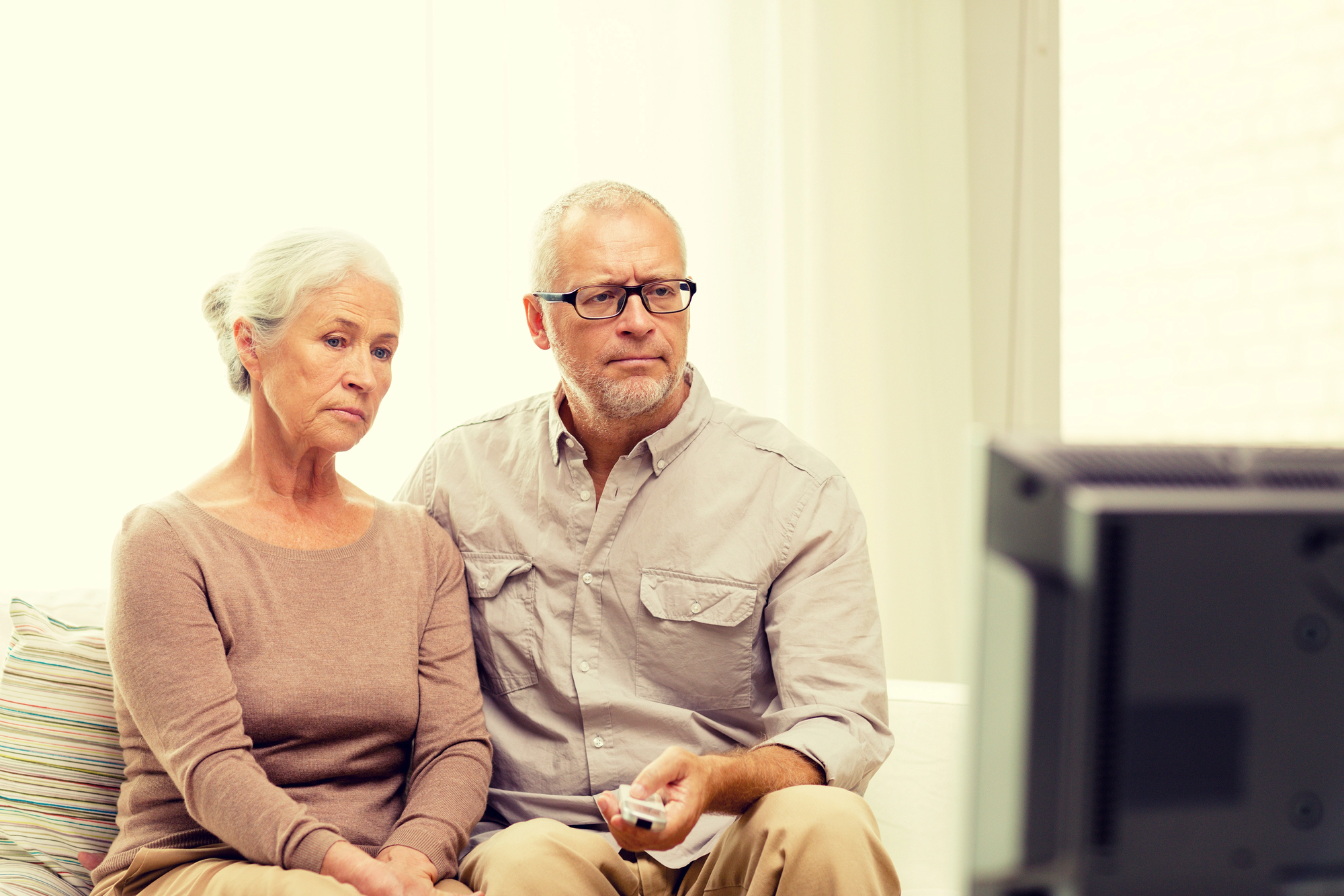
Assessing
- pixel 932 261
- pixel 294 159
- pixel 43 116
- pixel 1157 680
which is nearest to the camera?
pixel 1157 680

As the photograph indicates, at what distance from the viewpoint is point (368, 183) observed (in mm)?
2258

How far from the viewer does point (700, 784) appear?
3.96 ft

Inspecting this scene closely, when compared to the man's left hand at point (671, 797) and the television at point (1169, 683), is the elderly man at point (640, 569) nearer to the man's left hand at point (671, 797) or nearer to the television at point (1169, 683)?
the man's left hand at point (671, 797)

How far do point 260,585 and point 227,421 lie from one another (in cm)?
Answer: 86

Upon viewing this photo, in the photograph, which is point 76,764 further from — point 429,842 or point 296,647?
point 429,842

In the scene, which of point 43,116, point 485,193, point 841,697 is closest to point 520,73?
point 485,193

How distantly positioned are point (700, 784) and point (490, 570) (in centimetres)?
56

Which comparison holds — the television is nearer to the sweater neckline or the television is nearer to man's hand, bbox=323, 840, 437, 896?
man's hand, bbox=323, 840, 437, 896

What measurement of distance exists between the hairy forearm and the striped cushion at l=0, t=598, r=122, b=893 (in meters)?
0.87

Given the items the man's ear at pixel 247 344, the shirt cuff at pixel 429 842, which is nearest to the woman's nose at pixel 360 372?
the man's ear at pixel 247 344

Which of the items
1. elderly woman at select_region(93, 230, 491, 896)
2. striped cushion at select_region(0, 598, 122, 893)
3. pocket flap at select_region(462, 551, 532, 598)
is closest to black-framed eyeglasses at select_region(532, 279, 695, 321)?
elderly woman at select_region(93, 230, 491, 896)

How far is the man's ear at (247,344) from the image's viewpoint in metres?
1.47

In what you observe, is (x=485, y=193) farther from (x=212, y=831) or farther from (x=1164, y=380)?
(x=1164, y=380)

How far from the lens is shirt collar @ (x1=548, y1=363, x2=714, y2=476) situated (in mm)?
1635
